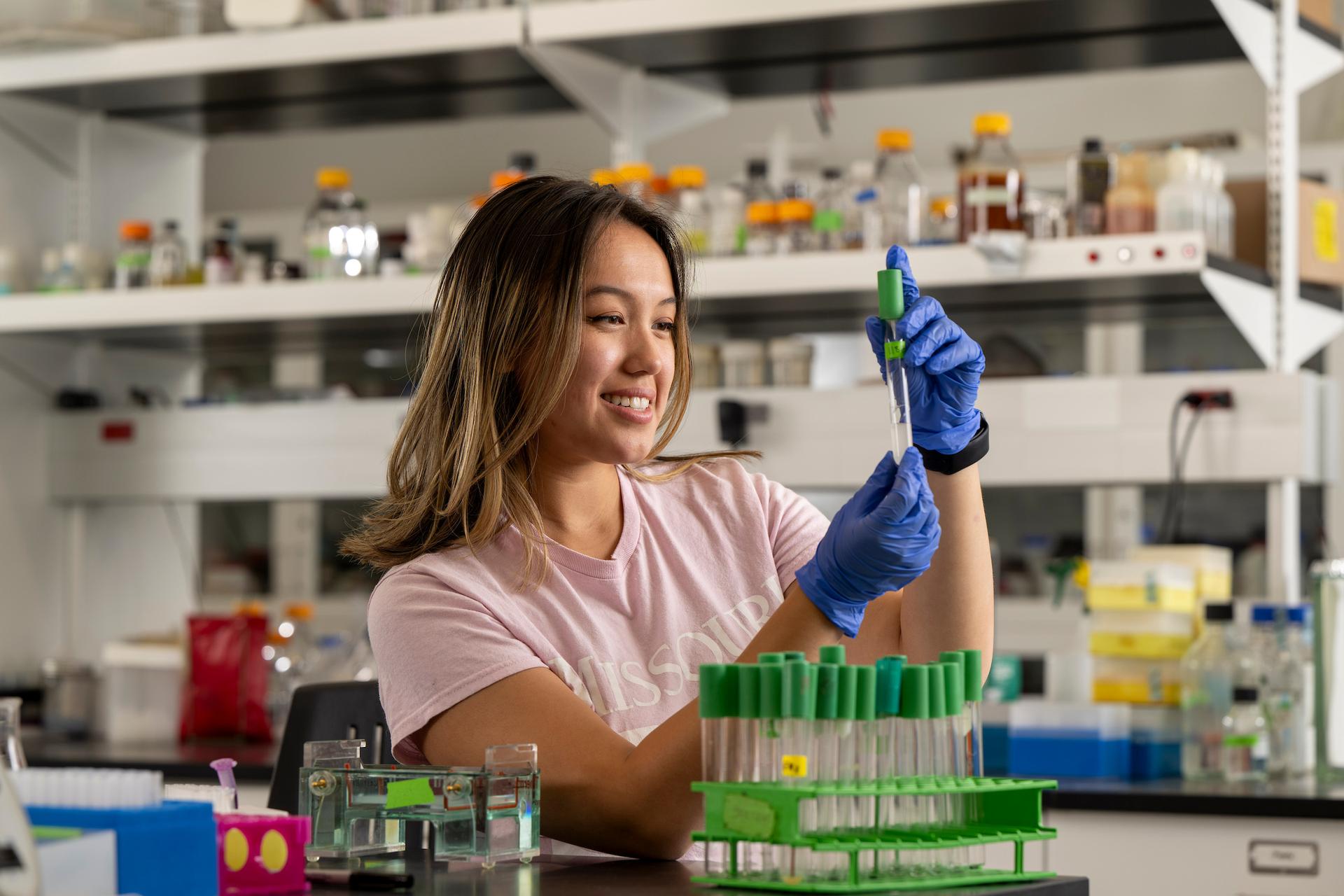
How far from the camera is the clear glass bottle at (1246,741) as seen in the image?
2480 millimetres

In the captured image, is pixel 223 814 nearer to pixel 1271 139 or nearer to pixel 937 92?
pixel 1271 139

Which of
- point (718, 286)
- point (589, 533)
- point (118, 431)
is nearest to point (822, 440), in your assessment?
point (718, 286)

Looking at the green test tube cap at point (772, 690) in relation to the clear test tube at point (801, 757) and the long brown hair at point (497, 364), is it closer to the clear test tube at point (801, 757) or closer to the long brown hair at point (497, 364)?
the clear test tube at point (801, 757)

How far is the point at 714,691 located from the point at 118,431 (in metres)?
2.68

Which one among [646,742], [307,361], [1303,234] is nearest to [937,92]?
[307,361]

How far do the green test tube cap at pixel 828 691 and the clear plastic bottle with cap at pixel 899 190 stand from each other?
176 centimetres

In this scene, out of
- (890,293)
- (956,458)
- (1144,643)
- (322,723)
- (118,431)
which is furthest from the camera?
(118,431)

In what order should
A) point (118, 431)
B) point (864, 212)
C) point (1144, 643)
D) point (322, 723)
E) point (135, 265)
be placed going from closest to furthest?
point (322, 723), point (1144, 643), point (864, 212), point (135, 265), point (118, 431)

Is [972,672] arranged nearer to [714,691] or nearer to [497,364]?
[714,691]

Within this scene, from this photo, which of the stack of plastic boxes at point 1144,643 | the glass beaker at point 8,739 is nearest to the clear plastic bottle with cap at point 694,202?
the stack of plastic boxes at point 1144,643

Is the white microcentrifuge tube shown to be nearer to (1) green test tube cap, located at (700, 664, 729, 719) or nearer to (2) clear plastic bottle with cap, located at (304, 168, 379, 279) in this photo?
(1) green test tube cap, located at (700, 664, 729, 719)

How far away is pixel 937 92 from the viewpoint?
5469 mm

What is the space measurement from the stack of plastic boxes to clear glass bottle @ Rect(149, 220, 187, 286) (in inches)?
74.3

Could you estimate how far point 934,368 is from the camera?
4.78 feet
